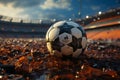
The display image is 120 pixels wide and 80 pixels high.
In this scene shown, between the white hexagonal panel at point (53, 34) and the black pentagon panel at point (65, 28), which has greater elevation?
the black pentagon panel at point (65, 28)

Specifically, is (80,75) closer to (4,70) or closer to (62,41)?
(62,41)

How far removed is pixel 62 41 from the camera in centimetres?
902

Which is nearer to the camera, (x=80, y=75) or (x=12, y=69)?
(x=80, y=75)

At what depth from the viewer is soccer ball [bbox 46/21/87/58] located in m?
9.00

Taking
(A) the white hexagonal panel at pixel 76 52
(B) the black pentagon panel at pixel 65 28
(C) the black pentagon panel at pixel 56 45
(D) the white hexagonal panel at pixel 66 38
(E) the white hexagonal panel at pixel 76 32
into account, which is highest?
(B) the black pentagon panel at pixel 65 28

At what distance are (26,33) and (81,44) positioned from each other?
49.1 meters

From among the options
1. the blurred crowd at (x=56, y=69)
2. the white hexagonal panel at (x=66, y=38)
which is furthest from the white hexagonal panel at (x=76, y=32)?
the blurred crowd at (x=56, y=69)

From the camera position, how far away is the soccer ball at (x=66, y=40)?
9.00 meters

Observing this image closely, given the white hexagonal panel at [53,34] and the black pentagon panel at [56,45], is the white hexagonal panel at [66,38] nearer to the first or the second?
the black pentagon panel at [56,45]

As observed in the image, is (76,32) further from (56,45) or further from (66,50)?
(56,45)

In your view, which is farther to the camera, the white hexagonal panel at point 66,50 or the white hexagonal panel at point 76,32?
the white hexagonal panel at point 76,32

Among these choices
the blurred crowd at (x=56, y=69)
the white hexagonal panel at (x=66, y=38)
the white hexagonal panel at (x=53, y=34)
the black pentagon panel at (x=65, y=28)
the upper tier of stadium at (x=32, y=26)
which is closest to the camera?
the blurred crowd at (x=56, y=69)

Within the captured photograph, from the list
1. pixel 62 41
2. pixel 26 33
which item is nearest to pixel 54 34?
pixel 62 41

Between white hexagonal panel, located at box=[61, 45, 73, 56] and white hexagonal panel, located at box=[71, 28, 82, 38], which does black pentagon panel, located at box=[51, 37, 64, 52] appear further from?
white hexagonal panel, located at box=[71, 28, 82, 38]
